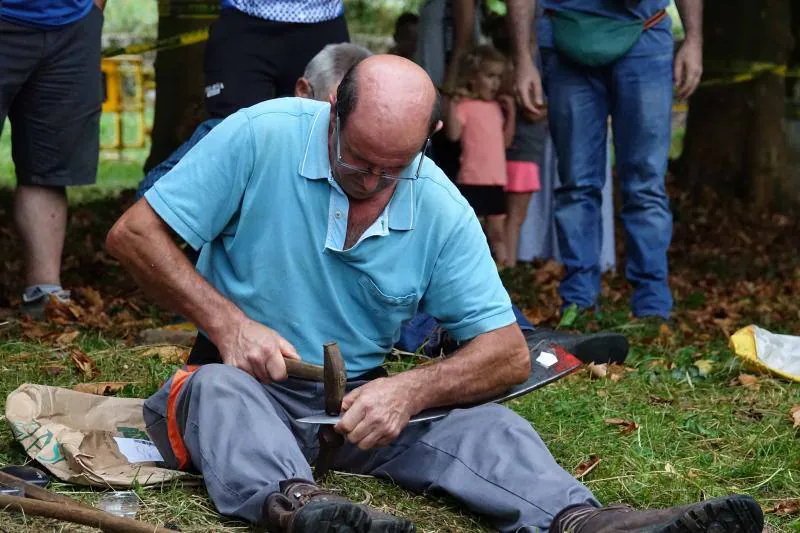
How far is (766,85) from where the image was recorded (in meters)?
11.7

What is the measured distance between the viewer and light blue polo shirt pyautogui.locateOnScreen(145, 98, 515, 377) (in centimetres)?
358

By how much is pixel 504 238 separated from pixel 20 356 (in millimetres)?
4407

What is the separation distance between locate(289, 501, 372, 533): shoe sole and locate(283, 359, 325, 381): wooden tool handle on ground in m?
0.53

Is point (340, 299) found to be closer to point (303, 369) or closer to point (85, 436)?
point (303, 369)

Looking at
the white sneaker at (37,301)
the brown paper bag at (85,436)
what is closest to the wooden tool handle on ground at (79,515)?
the brown paper bag at (85,436)

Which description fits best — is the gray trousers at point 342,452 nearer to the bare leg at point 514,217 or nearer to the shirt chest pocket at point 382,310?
the shirt chest pocket at point 382,310

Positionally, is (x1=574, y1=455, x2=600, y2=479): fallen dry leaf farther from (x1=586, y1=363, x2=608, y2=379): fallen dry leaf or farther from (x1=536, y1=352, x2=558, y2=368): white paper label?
(x1=586, y1=363, x2=608, y2=379): fallen dry leaf

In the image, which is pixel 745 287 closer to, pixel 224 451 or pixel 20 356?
pixel 20 356

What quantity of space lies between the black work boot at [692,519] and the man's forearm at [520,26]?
3.69 meters

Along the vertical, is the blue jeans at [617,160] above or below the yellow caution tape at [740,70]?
above

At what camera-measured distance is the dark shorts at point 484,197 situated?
8.67 meters

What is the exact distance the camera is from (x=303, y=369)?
347 centimetres

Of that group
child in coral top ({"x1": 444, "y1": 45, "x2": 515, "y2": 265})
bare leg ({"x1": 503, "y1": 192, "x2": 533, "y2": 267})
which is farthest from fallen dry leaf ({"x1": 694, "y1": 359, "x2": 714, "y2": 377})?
bare leg ({"x1": 503, "y1": 192, "x2": 533, "y2": 267})

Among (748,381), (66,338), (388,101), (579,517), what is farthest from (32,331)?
(579,517)
